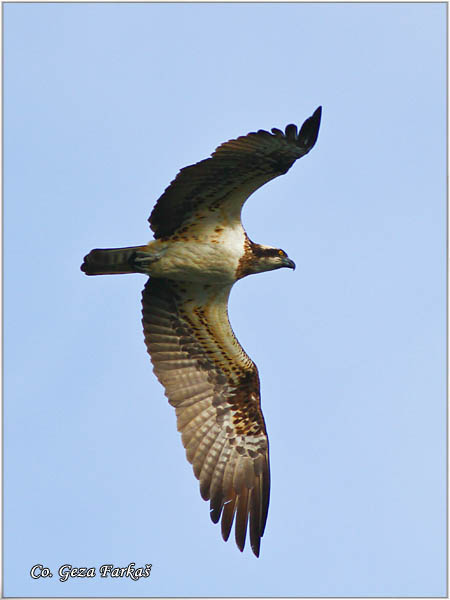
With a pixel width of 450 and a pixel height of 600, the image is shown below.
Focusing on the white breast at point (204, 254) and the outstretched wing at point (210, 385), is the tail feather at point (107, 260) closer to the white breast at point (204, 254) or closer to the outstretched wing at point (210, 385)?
the white breast at point (204, 254)

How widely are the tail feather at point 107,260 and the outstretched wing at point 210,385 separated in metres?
0.66

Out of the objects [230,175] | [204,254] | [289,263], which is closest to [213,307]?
[204,254]

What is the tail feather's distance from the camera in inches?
493

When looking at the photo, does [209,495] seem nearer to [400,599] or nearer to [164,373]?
[164,373]

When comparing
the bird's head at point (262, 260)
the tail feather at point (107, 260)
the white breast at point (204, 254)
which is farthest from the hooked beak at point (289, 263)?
the tail feather at point (107, 260)

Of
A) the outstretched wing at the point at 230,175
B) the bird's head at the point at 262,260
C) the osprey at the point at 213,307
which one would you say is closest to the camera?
the outstretched wing at the point at 230,175

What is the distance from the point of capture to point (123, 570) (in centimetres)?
1211

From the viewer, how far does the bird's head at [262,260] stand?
12.7 m

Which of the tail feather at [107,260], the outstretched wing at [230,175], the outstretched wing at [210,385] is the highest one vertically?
the outstretched wing at [230,175]

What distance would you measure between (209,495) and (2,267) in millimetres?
4261

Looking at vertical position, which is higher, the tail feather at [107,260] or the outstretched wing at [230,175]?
the outstretched wing at [230,175]

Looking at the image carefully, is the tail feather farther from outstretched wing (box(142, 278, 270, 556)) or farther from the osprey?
outstretched wing (box(142, 278, 270, 556))

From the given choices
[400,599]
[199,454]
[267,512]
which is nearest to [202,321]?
[199,454]

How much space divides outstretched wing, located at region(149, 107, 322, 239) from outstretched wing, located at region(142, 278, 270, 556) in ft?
3.66
